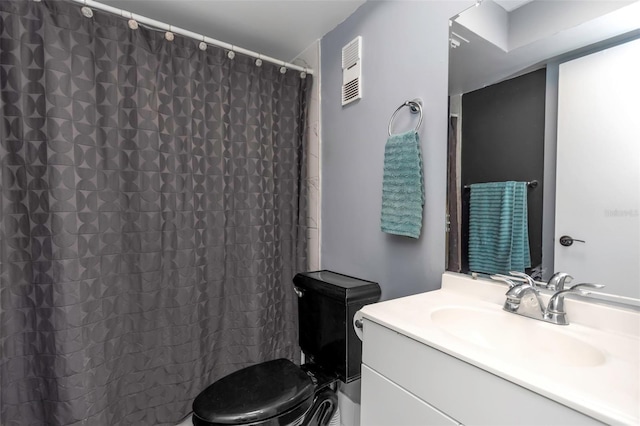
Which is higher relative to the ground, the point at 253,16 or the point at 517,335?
the point at 253,16

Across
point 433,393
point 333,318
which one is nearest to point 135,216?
point 333,318

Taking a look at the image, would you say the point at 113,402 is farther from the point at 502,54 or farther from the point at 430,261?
the point at 502,54

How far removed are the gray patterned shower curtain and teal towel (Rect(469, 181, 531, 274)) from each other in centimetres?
107

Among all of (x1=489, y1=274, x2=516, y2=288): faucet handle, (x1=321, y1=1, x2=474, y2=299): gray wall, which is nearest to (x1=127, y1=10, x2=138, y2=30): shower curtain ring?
(x1=321, y1=1, x2=474, y2=299): gray wall

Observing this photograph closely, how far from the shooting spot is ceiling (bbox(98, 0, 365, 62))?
1.49 meters

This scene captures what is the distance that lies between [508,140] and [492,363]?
2.57 ft

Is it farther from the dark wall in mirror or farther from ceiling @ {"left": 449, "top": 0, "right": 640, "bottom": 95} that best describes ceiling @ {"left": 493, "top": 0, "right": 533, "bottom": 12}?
the dark wall in mirror

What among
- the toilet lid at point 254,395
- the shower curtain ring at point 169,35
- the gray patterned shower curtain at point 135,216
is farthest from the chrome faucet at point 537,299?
the shower curtain ring at point 169,35

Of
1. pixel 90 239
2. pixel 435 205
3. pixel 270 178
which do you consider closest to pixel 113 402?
pixel 90 239

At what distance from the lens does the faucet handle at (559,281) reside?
2.83 ft

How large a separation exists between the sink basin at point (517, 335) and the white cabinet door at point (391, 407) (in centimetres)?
19

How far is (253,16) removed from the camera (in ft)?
5.23

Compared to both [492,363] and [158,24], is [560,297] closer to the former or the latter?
[492,363]

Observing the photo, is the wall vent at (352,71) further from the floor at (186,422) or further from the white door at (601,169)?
the floor at (186,422)
